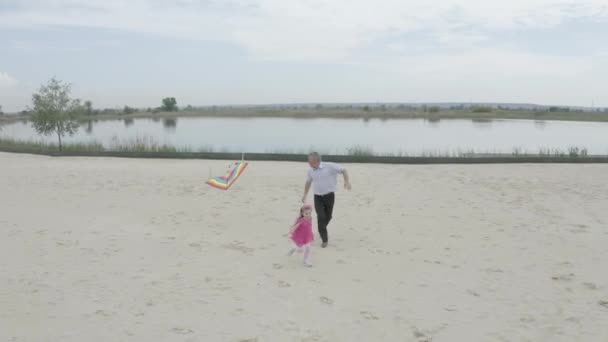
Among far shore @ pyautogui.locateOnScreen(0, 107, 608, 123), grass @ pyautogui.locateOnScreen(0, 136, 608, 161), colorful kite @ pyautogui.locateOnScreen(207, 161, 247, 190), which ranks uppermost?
far shore @ pyautogui.locateOnScreen(0, 107, 608, 123)

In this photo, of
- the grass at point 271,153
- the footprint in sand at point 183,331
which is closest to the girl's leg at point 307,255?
the footprint in sand at point 183,331

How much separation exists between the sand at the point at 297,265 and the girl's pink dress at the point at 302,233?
24 centimetres

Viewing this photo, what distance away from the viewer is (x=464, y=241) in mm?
5871

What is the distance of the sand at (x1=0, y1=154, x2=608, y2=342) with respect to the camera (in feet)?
12.0

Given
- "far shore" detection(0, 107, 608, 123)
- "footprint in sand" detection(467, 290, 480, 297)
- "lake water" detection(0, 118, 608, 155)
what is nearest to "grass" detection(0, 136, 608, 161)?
"lake water" detection(0, 118, 608, 155)

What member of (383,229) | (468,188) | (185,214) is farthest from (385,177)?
(185,214)

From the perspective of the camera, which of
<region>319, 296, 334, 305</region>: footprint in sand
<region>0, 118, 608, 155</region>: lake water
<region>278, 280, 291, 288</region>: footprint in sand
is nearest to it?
<region>319, 296, 334, 305</region>: footprint in sand

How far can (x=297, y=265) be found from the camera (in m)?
5.07

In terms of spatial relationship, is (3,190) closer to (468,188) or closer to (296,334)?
(296,334)

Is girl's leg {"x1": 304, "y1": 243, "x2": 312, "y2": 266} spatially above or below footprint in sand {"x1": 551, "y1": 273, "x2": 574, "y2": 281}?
above

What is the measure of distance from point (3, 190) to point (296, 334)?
795 centimetres

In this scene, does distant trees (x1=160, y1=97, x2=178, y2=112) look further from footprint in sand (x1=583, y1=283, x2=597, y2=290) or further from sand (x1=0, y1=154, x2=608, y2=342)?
Result: footprint in sand (x1=583, y1=283, x2=597, y2=290)

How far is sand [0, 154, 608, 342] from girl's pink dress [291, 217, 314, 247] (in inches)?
9.5

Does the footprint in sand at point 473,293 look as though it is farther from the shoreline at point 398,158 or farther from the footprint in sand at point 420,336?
the shoreline at point 398,158
